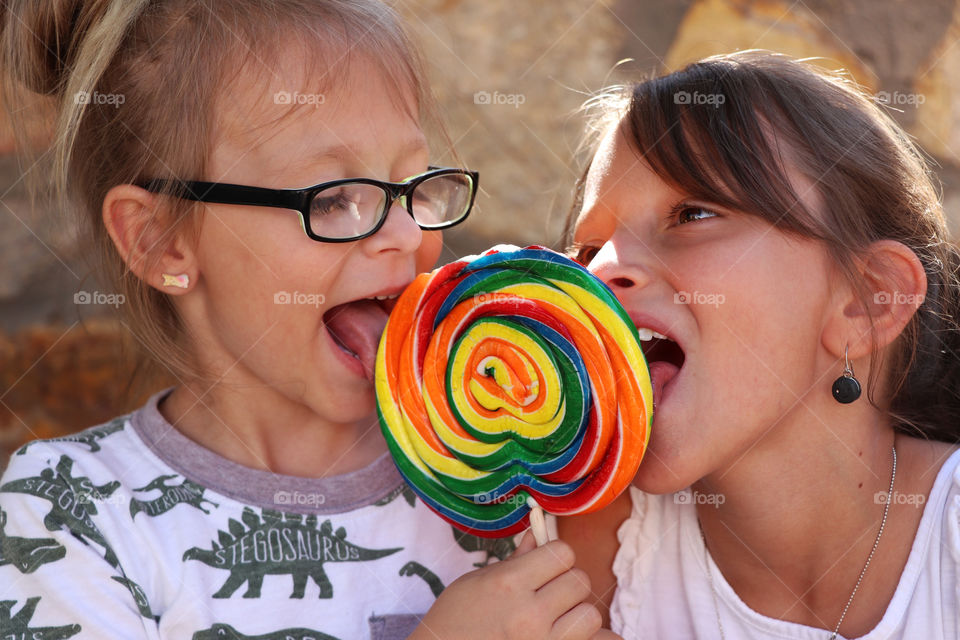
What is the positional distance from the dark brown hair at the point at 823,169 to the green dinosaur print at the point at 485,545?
953 mm

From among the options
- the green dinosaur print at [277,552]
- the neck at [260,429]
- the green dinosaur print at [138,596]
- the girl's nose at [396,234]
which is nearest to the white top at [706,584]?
the green dinosaur print at [277,552]

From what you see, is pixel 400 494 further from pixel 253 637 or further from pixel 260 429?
pixel 253 637

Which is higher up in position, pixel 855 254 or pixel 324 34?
pixel 324 34

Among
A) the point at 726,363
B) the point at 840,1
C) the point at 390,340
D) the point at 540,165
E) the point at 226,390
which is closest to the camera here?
the point at 726,363

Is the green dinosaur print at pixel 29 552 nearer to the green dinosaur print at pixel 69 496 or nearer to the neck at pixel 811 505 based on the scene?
the green dinosaur print at pixel 69 496

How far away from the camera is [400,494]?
88.4 inches

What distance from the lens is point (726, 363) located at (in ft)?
6.15

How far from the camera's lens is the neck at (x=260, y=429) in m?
2.19

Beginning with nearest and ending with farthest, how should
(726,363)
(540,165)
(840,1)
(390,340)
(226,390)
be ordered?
(726,363) < (390,340) < (226,390) < (840,1) < (540,165)

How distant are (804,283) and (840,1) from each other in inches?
60.8

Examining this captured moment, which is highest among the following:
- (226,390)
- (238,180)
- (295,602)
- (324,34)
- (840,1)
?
(840,1)

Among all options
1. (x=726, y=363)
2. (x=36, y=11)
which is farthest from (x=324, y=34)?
(x=726, y=363)

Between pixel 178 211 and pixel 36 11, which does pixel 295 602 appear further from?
pixel 36 11

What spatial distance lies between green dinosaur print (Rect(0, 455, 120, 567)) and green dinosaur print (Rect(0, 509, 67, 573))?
0.03m
